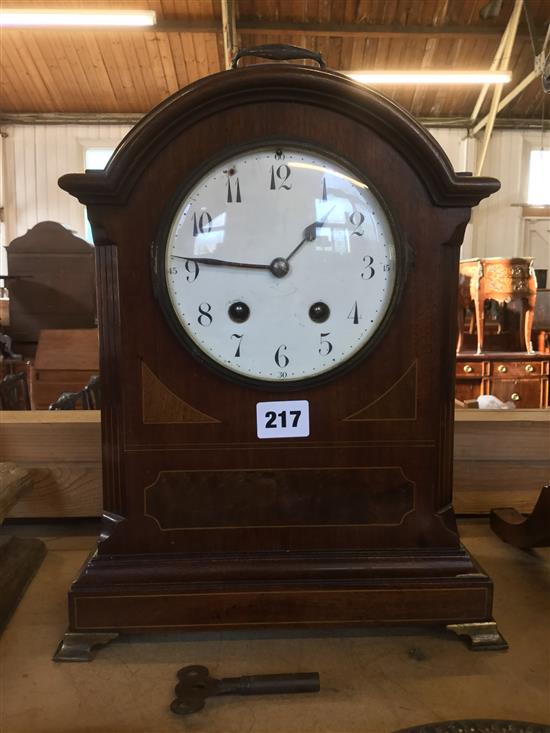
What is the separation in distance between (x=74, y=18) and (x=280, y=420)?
4482mm

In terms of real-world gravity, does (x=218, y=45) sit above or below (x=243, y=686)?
above

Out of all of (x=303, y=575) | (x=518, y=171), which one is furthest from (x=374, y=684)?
(x=518, y=171)

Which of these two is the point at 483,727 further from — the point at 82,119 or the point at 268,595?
the point at 82,119

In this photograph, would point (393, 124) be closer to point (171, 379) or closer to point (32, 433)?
point (171, 379)

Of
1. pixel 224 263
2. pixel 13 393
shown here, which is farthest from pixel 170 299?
pixel 13 393

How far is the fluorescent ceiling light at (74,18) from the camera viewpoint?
3.98 metres

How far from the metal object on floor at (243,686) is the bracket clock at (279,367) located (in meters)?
0.07

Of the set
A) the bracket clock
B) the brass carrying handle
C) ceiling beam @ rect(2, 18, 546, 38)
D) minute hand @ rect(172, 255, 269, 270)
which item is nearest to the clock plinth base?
the bracket clock

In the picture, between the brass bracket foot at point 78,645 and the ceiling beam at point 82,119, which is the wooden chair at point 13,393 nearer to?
the brass bracket foot at point 78,645

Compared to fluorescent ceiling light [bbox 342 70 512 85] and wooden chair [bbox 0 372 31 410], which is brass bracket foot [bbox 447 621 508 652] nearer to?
wooden chair [bbox 0 372 31 410]

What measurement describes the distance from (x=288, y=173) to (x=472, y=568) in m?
0.44

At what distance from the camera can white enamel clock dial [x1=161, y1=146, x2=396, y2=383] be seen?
1.95 feet

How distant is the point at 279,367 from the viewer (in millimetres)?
611

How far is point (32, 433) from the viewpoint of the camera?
2.65 ft
